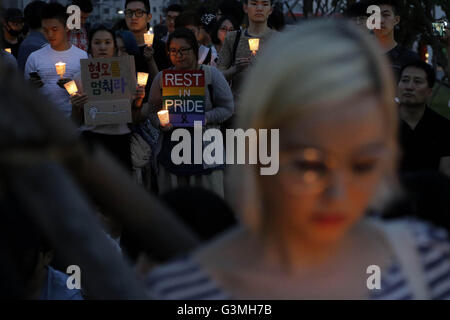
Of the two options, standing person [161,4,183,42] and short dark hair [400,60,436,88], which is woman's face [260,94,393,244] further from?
standing person [161,4,183,42]

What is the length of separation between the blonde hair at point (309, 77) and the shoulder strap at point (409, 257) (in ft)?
0.69

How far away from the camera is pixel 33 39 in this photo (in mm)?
8438

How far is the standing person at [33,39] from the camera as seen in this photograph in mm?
8156

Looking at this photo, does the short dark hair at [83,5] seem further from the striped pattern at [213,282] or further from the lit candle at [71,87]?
the striped pattern at [213,282]

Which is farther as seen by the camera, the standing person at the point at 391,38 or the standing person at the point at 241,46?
the standing person at the point at 241,46

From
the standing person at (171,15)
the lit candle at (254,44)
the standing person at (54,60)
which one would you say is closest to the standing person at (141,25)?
the standing person at (54,60)

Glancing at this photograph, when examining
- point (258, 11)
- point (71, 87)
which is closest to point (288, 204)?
point (71, 87)

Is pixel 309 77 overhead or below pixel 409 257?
overhead

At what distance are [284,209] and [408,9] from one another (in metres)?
14.7

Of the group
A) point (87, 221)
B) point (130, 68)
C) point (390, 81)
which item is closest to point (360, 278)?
point (390, 81)

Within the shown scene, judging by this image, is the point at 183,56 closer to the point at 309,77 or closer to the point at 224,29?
the point at 224,29

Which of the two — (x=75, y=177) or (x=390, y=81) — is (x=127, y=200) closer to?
(x=75, y=177)

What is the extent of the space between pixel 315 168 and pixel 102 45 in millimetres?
5982
